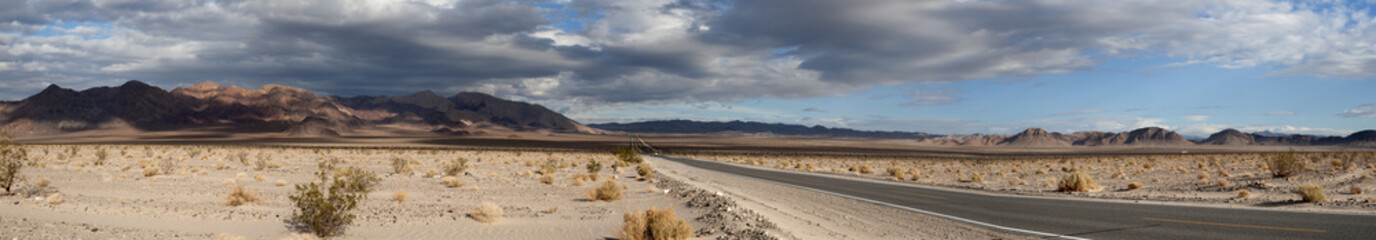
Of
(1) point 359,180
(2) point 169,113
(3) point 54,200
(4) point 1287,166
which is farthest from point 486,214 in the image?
(2) point 169,113

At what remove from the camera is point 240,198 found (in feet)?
47.7

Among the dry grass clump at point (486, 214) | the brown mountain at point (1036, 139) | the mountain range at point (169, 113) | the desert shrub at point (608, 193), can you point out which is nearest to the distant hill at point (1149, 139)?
the brown mountain at point (1036, 139)

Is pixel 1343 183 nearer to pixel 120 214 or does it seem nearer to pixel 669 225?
pixel 669 225

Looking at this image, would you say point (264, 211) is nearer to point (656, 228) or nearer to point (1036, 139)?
point (656, 228)

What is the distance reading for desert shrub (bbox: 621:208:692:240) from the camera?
9.40 meters

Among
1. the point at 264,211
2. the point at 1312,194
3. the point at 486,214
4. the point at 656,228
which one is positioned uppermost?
the point at 1312,194

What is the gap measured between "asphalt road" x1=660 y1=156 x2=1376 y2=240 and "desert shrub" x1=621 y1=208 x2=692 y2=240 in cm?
598

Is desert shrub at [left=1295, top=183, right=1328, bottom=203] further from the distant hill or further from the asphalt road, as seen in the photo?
the distant hill

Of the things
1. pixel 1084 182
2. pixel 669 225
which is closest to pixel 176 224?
pixel 669 225

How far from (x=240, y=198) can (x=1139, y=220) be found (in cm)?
1732

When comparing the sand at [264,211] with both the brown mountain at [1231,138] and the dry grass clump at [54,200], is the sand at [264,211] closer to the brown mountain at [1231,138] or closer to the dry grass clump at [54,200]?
the dry grass clump at [54,200]

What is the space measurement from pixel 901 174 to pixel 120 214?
89.8 feet

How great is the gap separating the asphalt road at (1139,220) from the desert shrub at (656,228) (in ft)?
19.6

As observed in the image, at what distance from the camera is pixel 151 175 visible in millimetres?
22125
